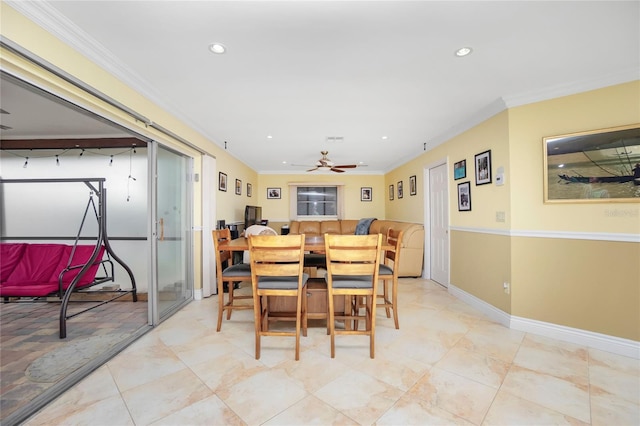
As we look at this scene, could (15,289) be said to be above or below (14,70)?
below

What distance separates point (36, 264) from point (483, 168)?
539 cm

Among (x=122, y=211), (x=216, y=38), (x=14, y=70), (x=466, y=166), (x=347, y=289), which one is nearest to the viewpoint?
(x=14, y=70)

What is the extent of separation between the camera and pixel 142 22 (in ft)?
4.87

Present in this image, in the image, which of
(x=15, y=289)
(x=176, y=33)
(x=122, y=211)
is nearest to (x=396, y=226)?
(x=176, y=33)

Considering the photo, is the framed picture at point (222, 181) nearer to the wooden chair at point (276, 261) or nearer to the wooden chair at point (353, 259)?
the wooden chair at point (276, 261)

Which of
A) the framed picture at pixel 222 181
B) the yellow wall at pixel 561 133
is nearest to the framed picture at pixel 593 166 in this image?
the yellow wall at pixel 561 133

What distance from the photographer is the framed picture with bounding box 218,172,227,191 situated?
3947 millimetres

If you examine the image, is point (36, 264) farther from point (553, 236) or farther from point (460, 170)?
point (553, 236)

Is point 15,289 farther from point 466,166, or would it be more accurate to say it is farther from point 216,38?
point 466,166

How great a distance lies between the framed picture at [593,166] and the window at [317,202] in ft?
16.2

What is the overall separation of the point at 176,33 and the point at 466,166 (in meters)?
3.31

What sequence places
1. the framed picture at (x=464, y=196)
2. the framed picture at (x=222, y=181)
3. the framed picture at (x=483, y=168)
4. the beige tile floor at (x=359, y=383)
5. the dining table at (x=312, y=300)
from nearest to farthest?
1. the beige tile floor at (x=359, y=383)
2. the dining table at (x=312, y=300)
3. the framed picture at (x=483, y=168)
4. the framed picture at (x=464, y=196)
5. the framed picture at (x=222, y=181)

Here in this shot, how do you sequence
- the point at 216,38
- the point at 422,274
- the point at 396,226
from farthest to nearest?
the point at 396,226 → the point at 422,274 → the point at 216,38

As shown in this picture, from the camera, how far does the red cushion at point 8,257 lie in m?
2.79
